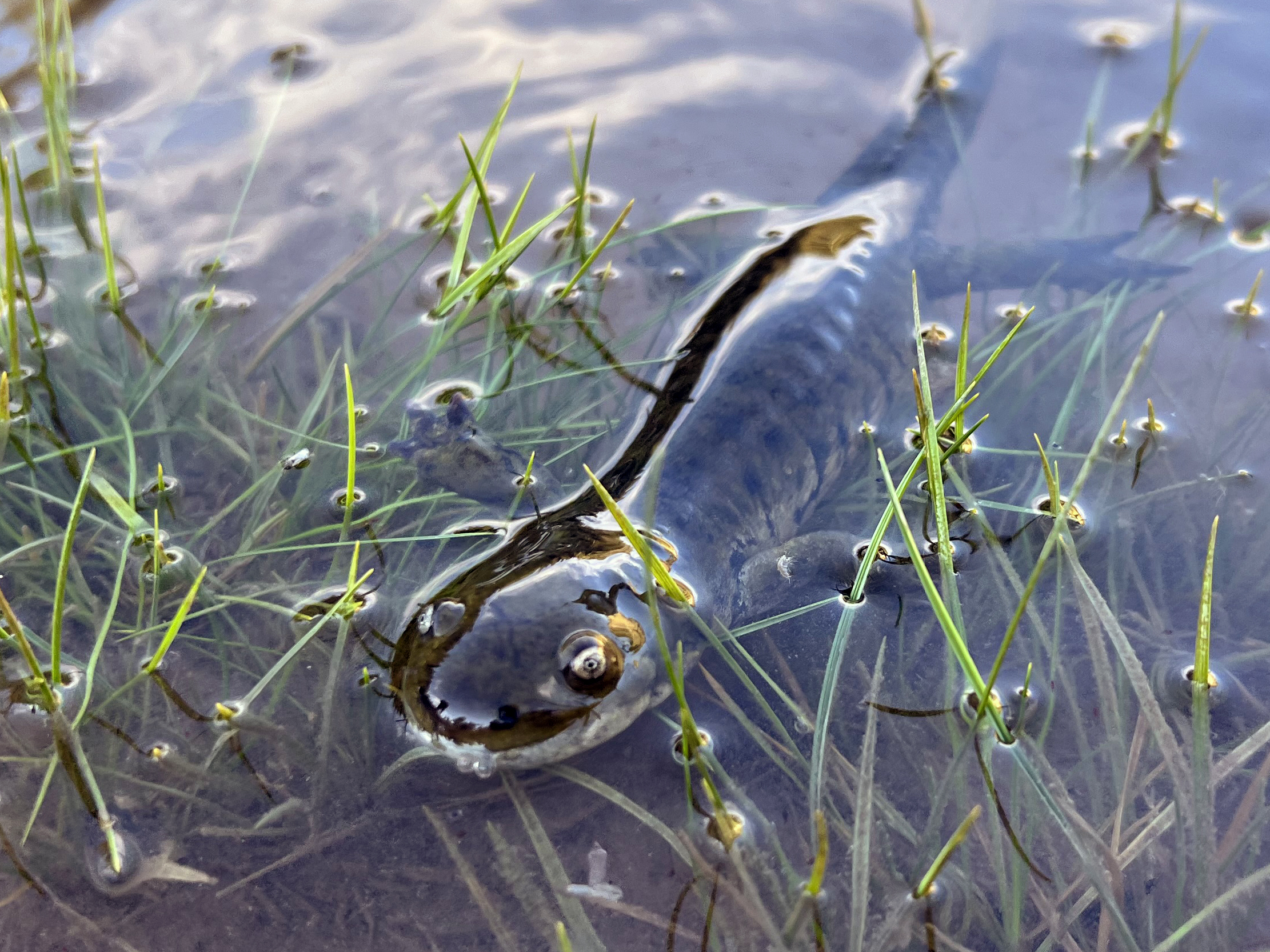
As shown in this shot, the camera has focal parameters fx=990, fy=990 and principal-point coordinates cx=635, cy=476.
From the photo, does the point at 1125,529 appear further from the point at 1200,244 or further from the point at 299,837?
the point at 299,837

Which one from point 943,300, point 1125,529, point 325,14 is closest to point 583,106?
point 325,14

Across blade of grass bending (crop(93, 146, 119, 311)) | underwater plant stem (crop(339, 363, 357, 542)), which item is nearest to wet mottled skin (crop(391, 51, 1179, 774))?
underwater plant stem (crop(339, 363, 357, 542))

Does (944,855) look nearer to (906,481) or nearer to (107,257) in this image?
(906,481)

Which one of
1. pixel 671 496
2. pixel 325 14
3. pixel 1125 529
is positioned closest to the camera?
pixel 1125 529

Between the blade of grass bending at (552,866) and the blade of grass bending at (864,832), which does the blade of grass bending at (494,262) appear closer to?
the blade of grass bending at (552,866)

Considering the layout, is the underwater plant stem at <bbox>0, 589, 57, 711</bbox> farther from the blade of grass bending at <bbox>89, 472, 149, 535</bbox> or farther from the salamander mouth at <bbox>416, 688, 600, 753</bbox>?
the salamander mouth at <bbox>416, 688, 600, 753</bbox>

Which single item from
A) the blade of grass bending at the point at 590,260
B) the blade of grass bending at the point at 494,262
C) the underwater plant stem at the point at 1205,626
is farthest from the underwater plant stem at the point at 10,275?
the underwater plant stem at the point at 1205,626

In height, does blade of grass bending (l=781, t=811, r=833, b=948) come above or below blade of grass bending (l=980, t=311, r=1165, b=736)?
below

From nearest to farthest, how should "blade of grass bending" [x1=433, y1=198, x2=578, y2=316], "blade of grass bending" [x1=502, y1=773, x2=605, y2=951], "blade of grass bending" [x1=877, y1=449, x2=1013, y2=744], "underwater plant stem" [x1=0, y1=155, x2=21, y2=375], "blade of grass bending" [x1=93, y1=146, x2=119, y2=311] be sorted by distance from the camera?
"blade of grass bending" [x1=877, y1=449, x2=1013, y2=744], "blade of grass bending" [x1=502, y1=773, x2=605, y2=951], "underwater plant stem" [x1=0, y1=155, x2=21, y2=375], "blade of grass bending" [x1=93, y1=146, x2=119, y2=311], "blade of grass bending" [x1=433, y1=198, x2=578, y2=316]
